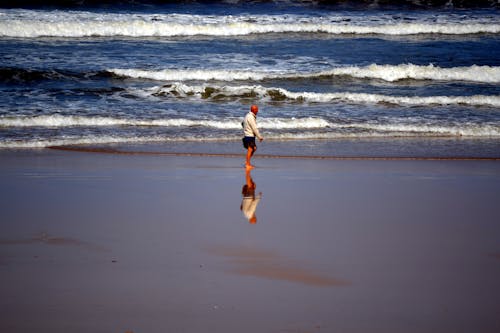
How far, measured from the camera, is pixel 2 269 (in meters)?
7.31

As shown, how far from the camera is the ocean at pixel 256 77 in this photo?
16.2 metres

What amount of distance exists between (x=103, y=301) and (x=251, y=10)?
29881 millimetres

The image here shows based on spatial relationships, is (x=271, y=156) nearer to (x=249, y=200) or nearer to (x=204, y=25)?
(x=249, y=200)

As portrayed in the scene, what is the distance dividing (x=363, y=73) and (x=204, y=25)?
890 cm

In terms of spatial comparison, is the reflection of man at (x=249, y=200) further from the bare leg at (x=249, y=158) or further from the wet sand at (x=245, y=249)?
the bare leg at (x=249, y=158)

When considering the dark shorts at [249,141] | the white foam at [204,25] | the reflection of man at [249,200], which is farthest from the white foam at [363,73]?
Answer: the reflection of man at [249,200]

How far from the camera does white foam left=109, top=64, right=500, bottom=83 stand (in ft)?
77.7

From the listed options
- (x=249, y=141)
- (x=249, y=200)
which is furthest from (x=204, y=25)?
(x=249, y=200)

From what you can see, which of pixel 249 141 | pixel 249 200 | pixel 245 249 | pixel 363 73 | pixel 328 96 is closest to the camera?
pixel 245 249

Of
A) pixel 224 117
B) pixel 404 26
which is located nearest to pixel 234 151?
pixel 224 117

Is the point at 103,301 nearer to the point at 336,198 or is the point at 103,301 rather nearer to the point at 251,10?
the point at 336,198

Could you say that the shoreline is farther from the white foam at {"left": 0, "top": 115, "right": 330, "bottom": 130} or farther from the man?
the white foam at {"left": 0, "top": 115, "right": 330, "bottom": 130}

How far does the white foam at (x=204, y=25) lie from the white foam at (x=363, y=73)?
21.8ft

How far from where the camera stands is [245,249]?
26.5 ft
